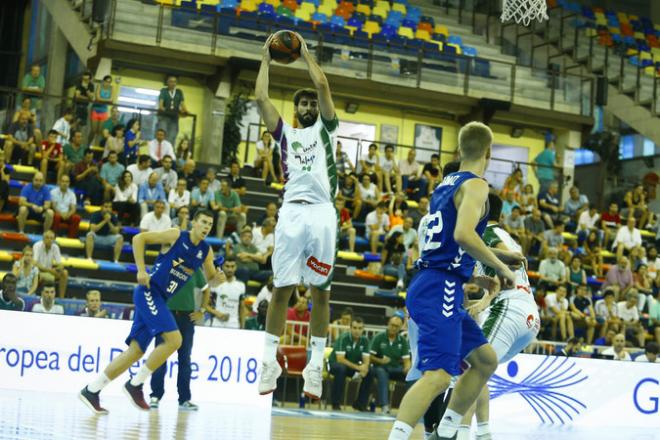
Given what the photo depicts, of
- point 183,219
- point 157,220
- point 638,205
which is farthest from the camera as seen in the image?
point 638,205

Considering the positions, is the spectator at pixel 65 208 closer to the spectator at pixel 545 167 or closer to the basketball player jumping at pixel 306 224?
the basketball player jumping at pixel 306 224

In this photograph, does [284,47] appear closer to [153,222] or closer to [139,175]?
[153,222]

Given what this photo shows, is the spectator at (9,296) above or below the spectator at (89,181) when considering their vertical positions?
below

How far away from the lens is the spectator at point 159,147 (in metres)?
19.4

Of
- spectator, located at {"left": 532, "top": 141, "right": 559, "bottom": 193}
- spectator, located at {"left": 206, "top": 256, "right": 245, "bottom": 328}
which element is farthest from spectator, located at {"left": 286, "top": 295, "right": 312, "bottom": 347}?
spectator, located at {"left": 532, "top": 141, "right": 559, "bottom": 193}

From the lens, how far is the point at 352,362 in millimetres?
14445

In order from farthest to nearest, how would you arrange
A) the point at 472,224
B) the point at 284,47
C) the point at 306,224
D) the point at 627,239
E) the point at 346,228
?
1. the point at 627,239
2. the point at 346,228
3. the point at 306,224
4. the point at 284,47
5. the point at 472,224

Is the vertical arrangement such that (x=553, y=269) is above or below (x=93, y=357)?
above

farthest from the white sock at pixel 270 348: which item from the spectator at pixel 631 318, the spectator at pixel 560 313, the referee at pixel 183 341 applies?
the spectator at pixel 631 318

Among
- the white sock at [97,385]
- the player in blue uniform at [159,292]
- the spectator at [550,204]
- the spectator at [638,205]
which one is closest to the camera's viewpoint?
the white sock at [97,385]

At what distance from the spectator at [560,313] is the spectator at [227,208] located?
18.5ft

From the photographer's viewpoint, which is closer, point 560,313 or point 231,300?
point 231,300

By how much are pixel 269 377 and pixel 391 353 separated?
748 centimetres

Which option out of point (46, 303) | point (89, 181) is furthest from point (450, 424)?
point (89, 181)
